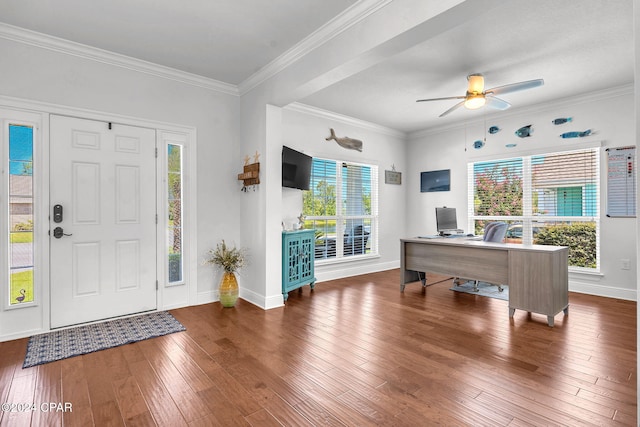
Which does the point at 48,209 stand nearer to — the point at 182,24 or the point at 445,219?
the point at 182,24

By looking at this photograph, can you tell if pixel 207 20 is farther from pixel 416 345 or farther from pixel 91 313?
pixel 416 345

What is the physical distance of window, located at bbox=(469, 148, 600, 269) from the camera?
4.58m

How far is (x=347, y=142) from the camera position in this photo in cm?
568

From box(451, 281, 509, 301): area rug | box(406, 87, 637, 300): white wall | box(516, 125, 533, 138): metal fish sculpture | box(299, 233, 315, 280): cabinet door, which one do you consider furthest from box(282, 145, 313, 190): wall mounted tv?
box(516, 125, 533, 138): metal fish sculpture

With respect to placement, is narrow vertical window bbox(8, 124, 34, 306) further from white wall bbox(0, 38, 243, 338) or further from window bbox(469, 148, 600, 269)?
window bbox(469, 148, 600, 269)

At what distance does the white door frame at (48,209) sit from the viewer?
296 cm

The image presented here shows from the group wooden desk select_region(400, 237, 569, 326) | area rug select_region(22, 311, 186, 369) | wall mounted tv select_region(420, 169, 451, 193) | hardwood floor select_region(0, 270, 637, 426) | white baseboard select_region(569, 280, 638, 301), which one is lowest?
hardwood floor select_region(0, 270, 637, 426)

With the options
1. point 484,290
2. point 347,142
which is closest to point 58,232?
point 347,142

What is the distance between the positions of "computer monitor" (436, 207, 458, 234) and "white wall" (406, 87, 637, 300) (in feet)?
3.25

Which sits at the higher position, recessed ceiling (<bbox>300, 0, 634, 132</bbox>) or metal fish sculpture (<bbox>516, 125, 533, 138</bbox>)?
recessed ceiling (<bbox>300, 0, 634, 132</bbox>)

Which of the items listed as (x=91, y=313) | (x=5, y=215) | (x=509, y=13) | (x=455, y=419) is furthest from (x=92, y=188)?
(x=509, y=13)

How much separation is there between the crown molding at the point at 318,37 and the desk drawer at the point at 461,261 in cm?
285

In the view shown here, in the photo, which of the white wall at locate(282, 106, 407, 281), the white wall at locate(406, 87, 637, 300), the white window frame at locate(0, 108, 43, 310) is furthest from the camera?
the white wall at locate(282, 106, 407, 281)

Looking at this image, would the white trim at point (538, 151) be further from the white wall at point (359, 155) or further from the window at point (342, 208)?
the window at point (342, 208)
